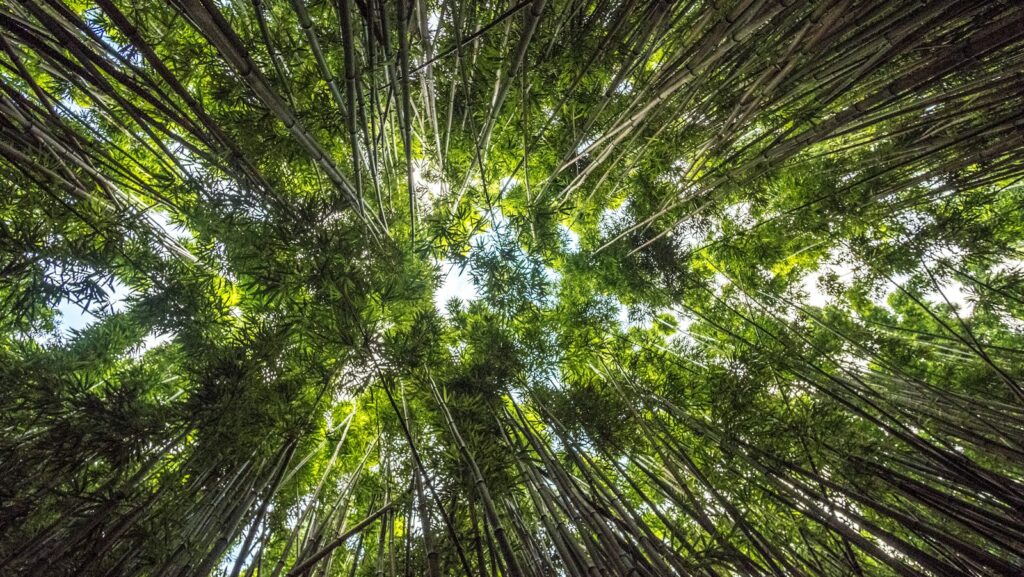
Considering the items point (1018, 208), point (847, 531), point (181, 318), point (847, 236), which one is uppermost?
point (847, 236)

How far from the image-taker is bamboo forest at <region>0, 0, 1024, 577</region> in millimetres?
1668

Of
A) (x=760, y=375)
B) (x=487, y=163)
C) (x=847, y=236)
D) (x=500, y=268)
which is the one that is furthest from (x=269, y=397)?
(x=847, y=236)

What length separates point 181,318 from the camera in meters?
2.50

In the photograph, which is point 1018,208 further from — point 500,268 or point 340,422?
point 340,422

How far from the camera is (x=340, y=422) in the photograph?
11.6 ft

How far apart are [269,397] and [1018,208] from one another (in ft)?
19.0

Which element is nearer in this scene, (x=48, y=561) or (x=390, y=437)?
(x=48, y=561)

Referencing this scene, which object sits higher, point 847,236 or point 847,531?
point 847,236

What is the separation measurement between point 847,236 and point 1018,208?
4.05 ft

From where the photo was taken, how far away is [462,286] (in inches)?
151

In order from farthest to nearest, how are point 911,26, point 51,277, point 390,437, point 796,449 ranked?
point 390,437, point 796,449, point 51,277, point 911,26

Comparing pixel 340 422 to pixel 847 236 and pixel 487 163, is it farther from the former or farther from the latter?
pixel 847 236

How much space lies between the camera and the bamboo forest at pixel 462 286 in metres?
1.67

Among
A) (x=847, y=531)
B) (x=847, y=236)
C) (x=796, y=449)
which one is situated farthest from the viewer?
(x=847, y=236)
